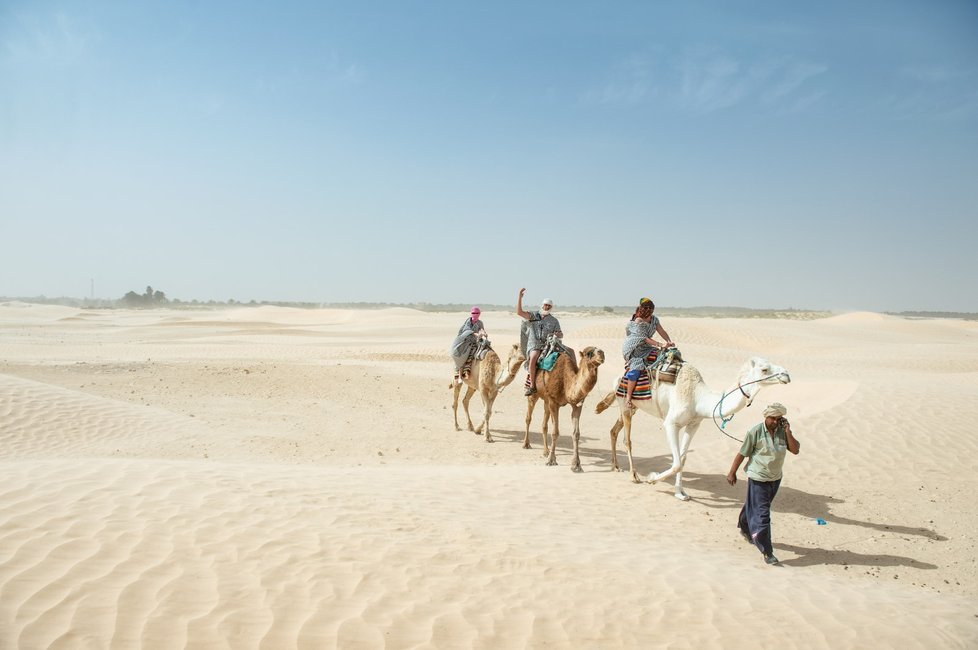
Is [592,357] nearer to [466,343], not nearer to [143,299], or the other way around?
[466,343]

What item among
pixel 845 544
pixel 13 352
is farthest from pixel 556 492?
pixel 13 352

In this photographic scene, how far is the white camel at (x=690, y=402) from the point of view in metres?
7.74

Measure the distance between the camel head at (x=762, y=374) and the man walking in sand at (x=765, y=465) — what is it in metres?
1.09

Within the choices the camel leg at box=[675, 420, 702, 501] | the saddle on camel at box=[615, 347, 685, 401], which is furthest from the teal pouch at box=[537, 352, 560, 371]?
the camel leg at box=[675, 420, 702, 501]

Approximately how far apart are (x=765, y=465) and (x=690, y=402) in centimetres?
190

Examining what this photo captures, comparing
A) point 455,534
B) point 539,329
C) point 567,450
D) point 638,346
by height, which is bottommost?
point 567,450

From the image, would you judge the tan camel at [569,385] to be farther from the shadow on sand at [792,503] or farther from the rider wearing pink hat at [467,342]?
the rider wearing pink hat at [467,342]

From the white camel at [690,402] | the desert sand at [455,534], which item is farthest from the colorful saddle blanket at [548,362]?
the desert sand at [455,534]

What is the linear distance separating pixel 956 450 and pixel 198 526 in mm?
11934

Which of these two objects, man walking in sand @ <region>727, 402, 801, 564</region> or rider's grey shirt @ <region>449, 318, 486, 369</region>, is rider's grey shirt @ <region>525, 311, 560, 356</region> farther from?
man walking in sand @ <region>727, 402, 801, 564</region>

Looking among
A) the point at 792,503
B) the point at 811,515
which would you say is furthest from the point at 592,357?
the point at 811,515

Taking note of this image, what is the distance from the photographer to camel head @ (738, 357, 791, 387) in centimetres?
759

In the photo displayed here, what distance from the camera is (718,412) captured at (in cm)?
800

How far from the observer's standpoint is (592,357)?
941 centimetres
